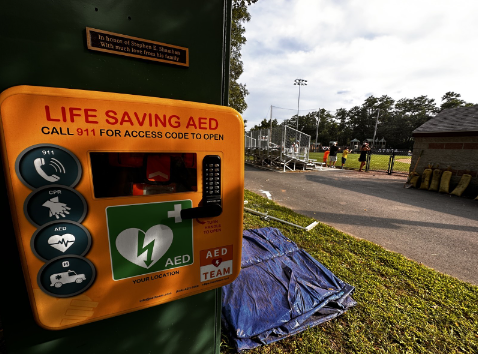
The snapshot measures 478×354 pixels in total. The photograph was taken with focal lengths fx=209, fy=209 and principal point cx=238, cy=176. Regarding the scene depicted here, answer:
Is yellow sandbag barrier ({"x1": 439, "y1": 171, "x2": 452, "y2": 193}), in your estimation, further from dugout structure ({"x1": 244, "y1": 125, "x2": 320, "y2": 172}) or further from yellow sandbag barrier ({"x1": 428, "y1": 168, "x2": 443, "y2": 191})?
dugout structure ({"x1": 244, "y1": 125, "x2": 320, "y2": 172})

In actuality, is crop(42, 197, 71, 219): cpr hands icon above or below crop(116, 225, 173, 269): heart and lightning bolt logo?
above

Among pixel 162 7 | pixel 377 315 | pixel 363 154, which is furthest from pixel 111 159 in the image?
pixel 363 154

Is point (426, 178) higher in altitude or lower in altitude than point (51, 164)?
lower

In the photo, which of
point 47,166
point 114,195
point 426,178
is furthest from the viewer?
point 426,178

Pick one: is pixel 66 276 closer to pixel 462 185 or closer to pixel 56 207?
pixel 56 207

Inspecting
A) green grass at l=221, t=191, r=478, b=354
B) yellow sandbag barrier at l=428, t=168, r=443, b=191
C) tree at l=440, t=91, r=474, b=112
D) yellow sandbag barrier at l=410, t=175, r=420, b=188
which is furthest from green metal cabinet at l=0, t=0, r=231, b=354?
tree at l=440, t=91, r=474, b=112

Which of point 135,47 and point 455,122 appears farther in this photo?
point 455,122

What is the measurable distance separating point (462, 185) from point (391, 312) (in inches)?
332

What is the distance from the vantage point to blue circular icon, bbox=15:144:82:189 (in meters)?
0.77

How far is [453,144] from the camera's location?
26.9ft

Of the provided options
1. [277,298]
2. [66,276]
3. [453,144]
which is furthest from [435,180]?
[66,276]

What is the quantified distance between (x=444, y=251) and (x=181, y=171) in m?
4.76

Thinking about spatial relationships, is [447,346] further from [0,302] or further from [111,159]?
[0,302]

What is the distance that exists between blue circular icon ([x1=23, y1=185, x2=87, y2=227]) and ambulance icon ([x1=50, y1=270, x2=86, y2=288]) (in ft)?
0.75
